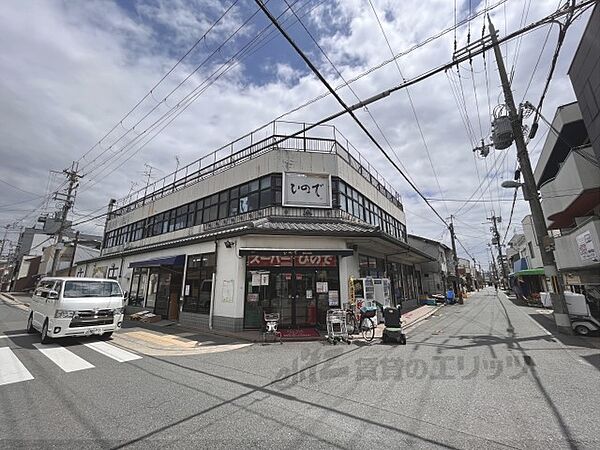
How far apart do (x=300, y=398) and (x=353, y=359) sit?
9.60 ft

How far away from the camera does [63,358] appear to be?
23.2 ft

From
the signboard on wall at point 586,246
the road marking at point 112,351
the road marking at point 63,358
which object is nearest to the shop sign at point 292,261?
the road marking at point 112,351

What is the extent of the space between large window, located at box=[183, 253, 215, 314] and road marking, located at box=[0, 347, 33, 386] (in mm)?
6255

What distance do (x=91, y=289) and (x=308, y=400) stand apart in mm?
9272

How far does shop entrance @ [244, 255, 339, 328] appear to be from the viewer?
441 inches

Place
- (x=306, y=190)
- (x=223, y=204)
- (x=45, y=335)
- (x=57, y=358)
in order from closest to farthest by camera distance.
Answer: (x=57, y=358) → (x=45, y=335) → (x=306, y=190) → (x=223, y=204)

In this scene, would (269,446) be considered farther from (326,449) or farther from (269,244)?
(269,244)

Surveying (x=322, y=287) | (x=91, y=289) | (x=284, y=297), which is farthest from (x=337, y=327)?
(x=91, y=289)

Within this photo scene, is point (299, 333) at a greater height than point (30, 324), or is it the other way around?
point (30, 324)

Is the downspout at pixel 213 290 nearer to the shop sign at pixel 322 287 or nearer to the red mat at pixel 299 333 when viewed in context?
the red mat at pixel 299 333

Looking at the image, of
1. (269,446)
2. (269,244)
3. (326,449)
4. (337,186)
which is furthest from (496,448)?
(337,186)

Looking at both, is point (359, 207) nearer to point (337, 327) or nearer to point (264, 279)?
point (264, 279)

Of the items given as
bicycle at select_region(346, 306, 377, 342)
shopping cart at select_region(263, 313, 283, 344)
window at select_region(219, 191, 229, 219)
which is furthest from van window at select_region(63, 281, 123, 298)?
bicycle at select_region(346, 306, 377, 342)

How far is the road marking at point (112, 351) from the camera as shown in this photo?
732 centimetres
